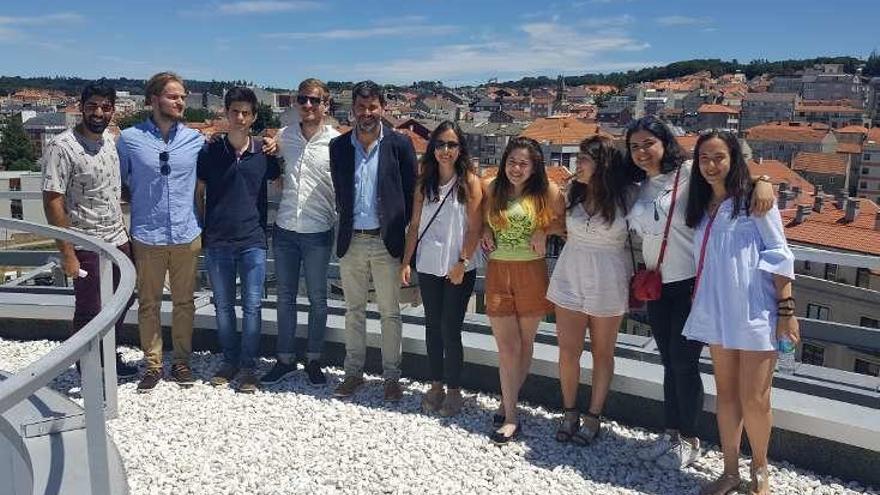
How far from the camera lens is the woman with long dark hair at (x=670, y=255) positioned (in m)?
3.17

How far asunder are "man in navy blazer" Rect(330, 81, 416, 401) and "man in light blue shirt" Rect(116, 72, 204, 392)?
2.87 feet

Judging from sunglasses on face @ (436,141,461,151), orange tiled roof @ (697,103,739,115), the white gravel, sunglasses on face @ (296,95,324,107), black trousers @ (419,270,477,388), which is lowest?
the white gravel

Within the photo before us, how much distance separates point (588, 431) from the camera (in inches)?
144

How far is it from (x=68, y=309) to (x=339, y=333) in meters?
2.07

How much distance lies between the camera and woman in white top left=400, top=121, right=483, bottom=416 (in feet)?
12.2

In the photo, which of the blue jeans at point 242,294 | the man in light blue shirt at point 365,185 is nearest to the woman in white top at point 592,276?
the man in light blue shirt at point 365,185

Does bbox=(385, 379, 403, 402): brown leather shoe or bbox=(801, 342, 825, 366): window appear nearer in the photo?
bbox=(385, 379, 403, 402): brown leather shoe

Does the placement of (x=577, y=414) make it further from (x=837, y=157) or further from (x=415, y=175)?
(x=837, y=157)

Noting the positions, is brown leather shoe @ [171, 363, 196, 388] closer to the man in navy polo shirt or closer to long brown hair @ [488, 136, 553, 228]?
the man in navy polo shirt

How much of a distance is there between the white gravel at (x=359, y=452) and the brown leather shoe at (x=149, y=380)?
51mm

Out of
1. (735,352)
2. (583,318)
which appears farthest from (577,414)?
(735,352)

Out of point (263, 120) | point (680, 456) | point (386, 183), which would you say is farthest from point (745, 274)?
point (263, 120)

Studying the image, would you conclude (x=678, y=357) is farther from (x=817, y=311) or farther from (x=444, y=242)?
(x=817, y=311)

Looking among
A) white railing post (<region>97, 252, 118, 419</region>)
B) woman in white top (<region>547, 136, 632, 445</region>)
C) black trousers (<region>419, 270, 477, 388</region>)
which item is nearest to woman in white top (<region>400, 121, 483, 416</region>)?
black trousers (<region>419, 270, 477, 388</region>)
